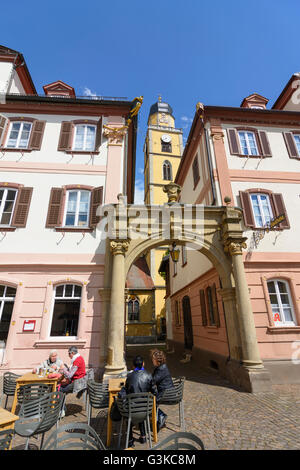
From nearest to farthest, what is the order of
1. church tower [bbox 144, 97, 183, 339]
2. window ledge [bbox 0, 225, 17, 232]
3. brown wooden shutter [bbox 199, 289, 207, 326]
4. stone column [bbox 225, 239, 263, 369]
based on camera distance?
stone column [bbox 225, 239, 263, 369]
window ledge [bbox 0, 225, 17, 232]
brown wooden shutter [bbox 199, 289, 207, 326]
church tower [bbox 144, 97, 183, 339]

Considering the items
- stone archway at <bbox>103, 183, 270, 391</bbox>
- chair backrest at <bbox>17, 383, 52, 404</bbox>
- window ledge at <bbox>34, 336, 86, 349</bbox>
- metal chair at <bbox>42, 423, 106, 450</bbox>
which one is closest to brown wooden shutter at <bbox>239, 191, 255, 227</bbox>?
stone archway at <bbox>103, 183, 270, 391</bbox>

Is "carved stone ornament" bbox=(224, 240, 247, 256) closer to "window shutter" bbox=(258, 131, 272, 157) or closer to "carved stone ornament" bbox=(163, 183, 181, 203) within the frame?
"carved stone ornament" bbox=(163, 183, 181, 203)

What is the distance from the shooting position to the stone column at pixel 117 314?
24.9 feet

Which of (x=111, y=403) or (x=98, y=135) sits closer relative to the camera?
(x=111, y=403)

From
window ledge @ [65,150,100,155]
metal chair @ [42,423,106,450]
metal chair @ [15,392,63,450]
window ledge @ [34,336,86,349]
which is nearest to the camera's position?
metal chair @ [42,423,106,450]

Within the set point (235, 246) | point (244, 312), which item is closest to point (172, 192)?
point (235, 246)

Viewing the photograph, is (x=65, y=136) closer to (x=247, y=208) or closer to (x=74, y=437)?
(x=247, y=208)

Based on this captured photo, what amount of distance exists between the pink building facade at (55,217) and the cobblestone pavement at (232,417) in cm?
236

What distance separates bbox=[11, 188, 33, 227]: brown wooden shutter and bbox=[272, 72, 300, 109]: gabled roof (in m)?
16.4

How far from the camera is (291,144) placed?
492 inches

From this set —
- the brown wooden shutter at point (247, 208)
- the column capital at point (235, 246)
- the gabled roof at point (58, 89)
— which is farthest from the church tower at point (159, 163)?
the column capital at point (235, 246)

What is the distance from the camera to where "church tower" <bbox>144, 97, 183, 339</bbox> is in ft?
105

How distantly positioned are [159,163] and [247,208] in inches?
1247

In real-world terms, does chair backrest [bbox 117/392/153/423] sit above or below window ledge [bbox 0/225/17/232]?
below
